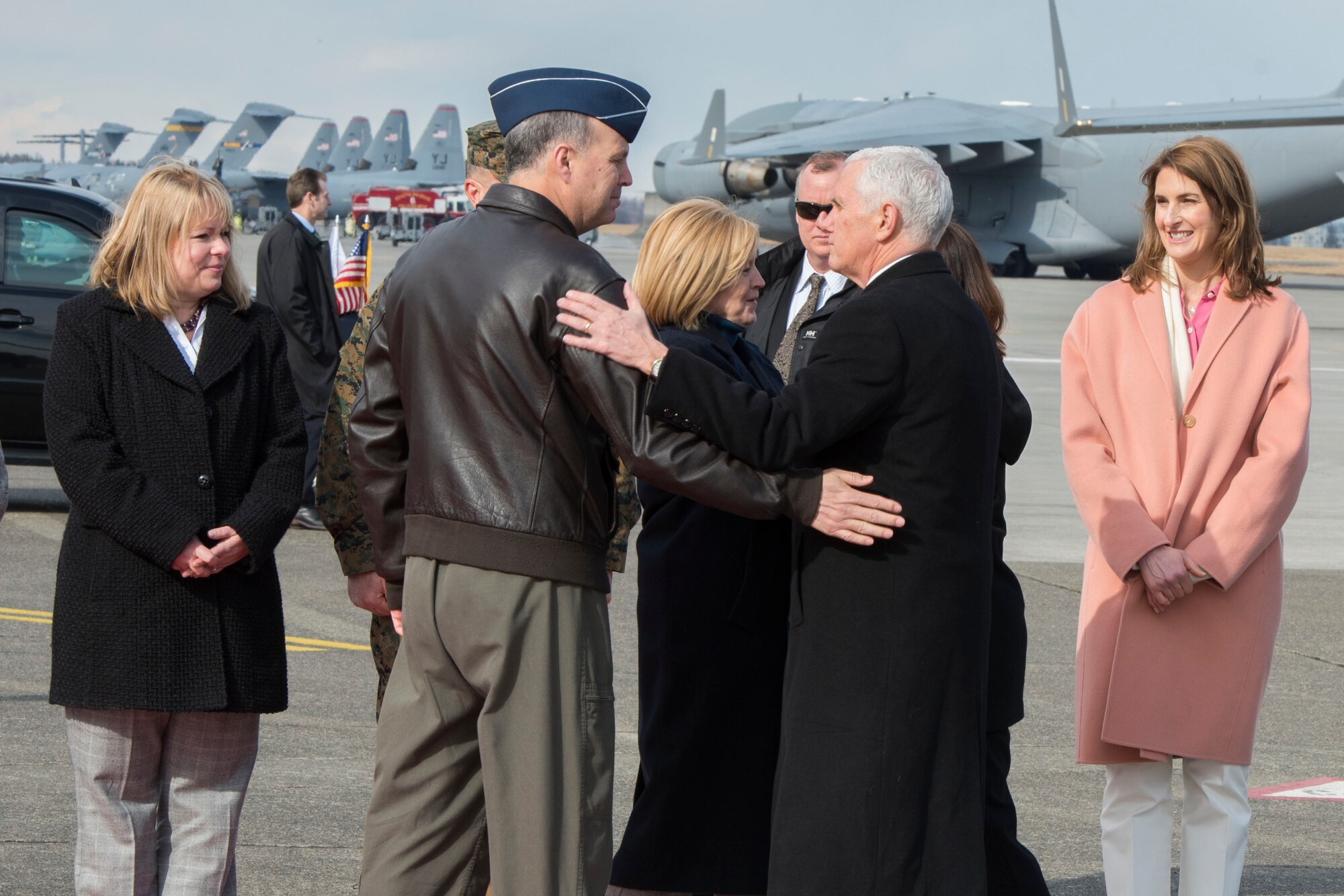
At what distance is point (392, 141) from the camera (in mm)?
111875

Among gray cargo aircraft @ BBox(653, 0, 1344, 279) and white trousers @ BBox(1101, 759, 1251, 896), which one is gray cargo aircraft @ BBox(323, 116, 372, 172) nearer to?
gray cargo aircraft @ BBox(653, 0, 1344, 279)

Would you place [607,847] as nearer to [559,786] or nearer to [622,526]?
[559,786]

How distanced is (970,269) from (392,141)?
4426 inches

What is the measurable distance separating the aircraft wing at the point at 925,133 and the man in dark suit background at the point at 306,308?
3187cm

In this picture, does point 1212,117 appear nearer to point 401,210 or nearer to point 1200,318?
point 1200,318

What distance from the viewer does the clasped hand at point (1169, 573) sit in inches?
139

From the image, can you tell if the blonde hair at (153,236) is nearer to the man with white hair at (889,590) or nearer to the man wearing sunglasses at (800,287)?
the man with white hair at (889,590)

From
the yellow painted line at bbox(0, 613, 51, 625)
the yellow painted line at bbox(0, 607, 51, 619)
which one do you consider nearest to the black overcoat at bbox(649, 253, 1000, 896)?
the yellow painted line at bbox(0, 613, 51, 625)

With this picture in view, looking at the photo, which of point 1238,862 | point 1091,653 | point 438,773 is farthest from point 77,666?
point 1238,862

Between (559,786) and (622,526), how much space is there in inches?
25.9

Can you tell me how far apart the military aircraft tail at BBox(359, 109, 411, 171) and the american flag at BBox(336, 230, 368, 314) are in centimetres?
10237

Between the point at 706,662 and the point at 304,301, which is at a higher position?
the point at 304,301

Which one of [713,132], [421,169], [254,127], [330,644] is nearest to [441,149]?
[421,169]

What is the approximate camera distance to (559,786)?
2.82 meters
